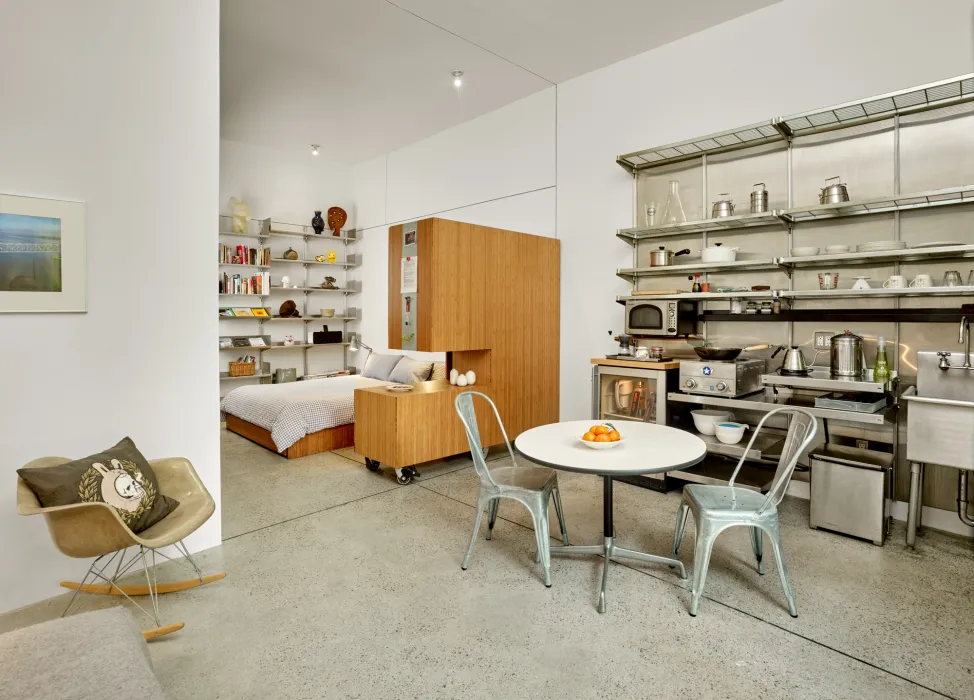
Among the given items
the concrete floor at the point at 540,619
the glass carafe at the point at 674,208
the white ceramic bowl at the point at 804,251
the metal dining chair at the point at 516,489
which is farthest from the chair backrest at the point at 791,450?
the glass carafe at the point at 674,208

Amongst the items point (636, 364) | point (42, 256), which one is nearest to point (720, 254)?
point (636, 364)

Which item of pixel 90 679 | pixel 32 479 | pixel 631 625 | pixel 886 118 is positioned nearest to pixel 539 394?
pixel 631 625

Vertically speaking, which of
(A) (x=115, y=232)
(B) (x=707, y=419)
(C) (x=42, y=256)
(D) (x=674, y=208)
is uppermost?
(D) (x=674, y=208)

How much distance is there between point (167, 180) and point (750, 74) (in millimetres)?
4069

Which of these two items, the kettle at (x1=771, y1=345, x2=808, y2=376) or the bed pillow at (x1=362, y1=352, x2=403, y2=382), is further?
the bed pillow at (x1=362, y1=352, x2=403, y2=382)

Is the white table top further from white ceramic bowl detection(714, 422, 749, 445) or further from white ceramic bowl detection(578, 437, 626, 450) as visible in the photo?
white ceramic bowl detection(714, 422, 749, 445)

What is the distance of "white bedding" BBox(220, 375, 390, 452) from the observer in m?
4.95

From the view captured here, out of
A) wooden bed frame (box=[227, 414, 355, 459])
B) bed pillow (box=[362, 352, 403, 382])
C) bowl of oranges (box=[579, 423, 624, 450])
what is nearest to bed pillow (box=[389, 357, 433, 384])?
bed pillow (box=[362, 352, 403, 382])

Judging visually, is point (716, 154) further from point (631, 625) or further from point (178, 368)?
point (178, 368)

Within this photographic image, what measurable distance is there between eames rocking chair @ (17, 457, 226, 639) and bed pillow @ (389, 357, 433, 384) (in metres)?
3.11

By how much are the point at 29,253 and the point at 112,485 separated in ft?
3.79

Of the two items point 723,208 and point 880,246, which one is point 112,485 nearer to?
point 723,208

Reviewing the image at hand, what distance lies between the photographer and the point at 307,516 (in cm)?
359

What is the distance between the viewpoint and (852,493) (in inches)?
125
